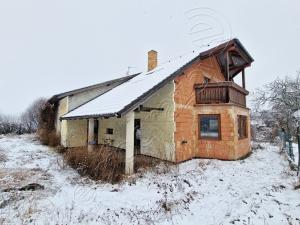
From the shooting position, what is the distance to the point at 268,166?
9.83 meters

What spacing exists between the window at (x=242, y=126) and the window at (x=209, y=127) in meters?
1.54

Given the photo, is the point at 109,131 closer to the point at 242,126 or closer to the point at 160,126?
the point at 160,126

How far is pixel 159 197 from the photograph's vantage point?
6.52 m

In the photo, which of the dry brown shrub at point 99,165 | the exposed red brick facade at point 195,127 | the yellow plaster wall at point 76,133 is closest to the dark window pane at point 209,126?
the exposed red brick facade at point 195,127

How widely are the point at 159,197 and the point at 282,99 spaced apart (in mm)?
19466

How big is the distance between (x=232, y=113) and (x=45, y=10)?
1089 centimetres

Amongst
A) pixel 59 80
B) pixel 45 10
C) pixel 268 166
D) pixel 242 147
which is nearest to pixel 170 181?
pixel 268 166

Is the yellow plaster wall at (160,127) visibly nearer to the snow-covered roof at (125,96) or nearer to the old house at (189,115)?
the old house at (189,115)

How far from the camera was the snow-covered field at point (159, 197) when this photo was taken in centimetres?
501

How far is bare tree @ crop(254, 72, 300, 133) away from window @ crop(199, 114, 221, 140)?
37.2 ft

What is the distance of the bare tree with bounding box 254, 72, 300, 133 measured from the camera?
20078mm

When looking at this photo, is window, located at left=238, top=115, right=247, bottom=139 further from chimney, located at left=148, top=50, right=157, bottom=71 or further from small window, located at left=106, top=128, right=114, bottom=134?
chimney, located at left=148, top=50, right=157, bottom=71

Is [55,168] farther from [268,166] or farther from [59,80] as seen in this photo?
[59,80]

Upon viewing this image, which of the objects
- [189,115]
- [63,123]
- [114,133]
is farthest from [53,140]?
[189,115]
